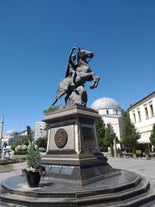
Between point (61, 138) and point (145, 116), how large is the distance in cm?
3128

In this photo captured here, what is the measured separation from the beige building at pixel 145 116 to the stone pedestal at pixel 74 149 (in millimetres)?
27148

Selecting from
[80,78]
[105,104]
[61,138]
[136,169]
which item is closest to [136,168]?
[136,169]

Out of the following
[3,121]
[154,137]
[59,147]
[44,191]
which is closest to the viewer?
[44,191]

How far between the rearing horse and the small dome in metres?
58.6

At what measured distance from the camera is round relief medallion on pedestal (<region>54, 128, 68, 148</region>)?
7.96 metres

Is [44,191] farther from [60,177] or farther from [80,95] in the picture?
[80,95]

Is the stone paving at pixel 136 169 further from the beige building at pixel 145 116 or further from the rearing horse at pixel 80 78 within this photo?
the beige building at pixel 145 116

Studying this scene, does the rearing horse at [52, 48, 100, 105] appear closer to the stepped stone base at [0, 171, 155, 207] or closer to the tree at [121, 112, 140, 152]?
the stepped stone base at [0, 171, 155, 207]

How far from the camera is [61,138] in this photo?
319 inches

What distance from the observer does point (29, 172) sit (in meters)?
6.00

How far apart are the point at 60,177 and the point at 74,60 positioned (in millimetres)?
5855

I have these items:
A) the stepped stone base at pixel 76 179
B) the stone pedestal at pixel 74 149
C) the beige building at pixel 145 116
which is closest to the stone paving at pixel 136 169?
the stepped stone base at pixel 76 179

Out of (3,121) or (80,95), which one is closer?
(80,95)

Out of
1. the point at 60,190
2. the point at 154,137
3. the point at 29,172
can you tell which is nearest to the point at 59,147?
the point at 29,172
